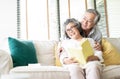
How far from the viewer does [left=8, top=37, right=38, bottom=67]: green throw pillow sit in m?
2.21

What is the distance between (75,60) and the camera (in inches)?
83.6

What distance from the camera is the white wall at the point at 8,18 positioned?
3129mm

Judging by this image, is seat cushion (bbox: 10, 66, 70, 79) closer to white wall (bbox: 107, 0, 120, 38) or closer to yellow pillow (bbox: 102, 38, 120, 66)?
yellow pillow (bbox: 102, 38, 120, 66)

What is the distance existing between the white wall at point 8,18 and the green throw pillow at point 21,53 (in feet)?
2.72

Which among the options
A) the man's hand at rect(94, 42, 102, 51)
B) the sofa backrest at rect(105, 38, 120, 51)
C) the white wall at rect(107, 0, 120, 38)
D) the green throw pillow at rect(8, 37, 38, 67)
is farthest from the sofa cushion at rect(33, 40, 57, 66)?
the white wall at rect(107, 0, 120, 38)

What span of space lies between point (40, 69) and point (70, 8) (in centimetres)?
165

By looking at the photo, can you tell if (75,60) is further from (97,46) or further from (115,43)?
(115,43)

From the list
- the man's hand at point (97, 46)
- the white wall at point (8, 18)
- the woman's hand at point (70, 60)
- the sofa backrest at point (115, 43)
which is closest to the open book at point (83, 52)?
the woman's hand at point (70, 60)

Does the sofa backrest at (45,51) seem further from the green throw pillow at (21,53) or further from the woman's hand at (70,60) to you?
the woman's hand at (70,60)

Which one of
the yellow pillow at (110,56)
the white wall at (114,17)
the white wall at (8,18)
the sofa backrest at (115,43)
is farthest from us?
the white wall at (114,17)

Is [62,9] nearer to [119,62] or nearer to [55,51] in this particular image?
[55,51]

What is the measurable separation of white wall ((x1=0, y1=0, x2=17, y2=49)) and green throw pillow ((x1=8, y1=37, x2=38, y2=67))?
83 cm

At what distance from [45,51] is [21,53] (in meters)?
0.36

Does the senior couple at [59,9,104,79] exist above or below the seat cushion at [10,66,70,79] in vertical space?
above
